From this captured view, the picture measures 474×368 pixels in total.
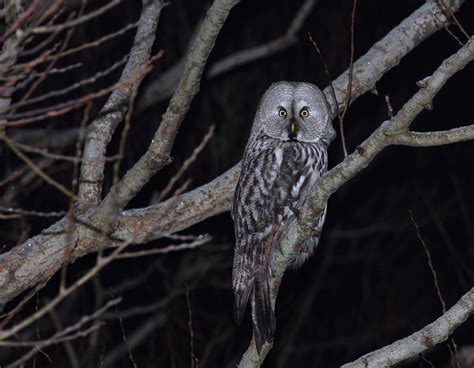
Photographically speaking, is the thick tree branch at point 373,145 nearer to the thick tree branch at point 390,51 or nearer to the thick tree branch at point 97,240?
the thick tree branch at point 97,240

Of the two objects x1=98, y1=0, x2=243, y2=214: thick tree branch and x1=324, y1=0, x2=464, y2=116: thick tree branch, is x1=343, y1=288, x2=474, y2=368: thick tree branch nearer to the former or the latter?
x1=98, y1=0, x2=243, y2=214: thick tree branch

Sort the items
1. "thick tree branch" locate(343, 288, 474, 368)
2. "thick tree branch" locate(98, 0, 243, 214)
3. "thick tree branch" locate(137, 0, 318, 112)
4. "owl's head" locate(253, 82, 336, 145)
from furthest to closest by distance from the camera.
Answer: "thick tree branch" locate(137, 0, 318, 112) → "owl's head" locate(253, 82, 336, 145) → "thick tree branch" locate(98, 0, 243, 214) → "thick tree branch" locate(343, 288, 474, 368)

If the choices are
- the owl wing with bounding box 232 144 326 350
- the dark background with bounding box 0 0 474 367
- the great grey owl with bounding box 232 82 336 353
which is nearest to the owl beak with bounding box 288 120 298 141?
the great grey owl with bounding box 232 82 336 353

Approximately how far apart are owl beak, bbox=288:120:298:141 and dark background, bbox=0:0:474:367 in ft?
11.8

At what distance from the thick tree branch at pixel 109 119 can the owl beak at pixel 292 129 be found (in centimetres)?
102

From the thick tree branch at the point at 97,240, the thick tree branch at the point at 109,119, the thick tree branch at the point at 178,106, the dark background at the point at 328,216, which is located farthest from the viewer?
the dark background at the point at 328,216

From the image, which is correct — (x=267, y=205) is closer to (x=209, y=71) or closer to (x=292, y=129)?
(x=292, y=129)

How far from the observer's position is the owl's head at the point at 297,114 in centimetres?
584

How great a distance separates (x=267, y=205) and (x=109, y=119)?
45.8 inches

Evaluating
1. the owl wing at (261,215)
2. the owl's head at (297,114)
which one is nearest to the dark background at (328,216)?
the owl's head at (297,114)

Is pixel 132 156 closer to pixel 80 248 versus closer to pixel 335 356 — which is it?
pixel 335 356

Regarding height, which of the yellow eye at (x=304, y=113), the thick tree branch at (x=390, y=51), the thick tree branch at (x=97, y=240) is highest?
the thick tree branch at (x=390, y=51)

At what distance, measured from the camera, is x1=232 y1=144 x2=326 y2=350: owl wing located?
5.10 m

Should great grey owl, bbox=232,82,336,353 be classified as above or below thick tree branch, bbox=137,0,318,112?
below
